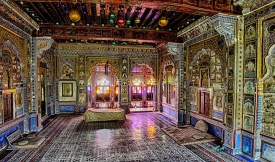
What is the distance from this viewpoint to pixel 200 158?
4.79 meters

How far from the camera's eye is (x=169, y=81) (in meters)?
10.4

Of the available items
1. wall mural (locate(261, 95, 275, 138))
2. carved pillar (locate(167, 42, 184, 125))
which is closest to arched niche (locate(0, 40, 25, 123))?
carved pillar (locate(167, 42, 184, 125))

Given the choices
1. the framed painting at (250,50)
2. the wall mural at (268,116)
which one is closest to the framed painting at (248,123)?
the wall mural at (268,116)

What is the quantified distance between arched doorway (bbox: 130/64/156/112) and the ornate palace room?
10.9 ft

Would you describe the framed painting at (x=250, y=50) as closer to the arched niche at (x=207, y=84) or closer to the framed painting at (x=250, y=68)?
the framed painting at (x=250, y=68)

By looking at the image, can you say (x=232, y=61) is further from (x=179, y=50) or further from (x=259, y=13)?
(x=179, y=50)

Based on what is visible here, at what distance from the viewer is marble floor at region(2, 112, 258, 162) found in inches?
187

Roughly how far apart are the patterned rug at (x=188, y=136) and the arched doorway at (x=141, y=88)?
6094mm

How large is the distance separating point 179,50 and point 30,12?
6086 mm

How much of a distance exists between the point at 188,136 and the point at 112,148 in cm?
276

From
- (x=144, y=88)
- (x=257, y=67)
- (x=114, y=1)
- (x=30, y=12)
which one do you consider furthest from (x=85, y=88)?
(x=257, y=67)

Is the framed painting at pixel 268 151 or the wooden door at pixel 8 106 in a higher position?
the wooden door at pixel 8 106

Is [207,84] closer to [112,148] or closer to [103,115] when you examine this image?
[112,148]

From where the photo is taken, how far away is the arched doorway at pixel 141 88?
43.1 feet
